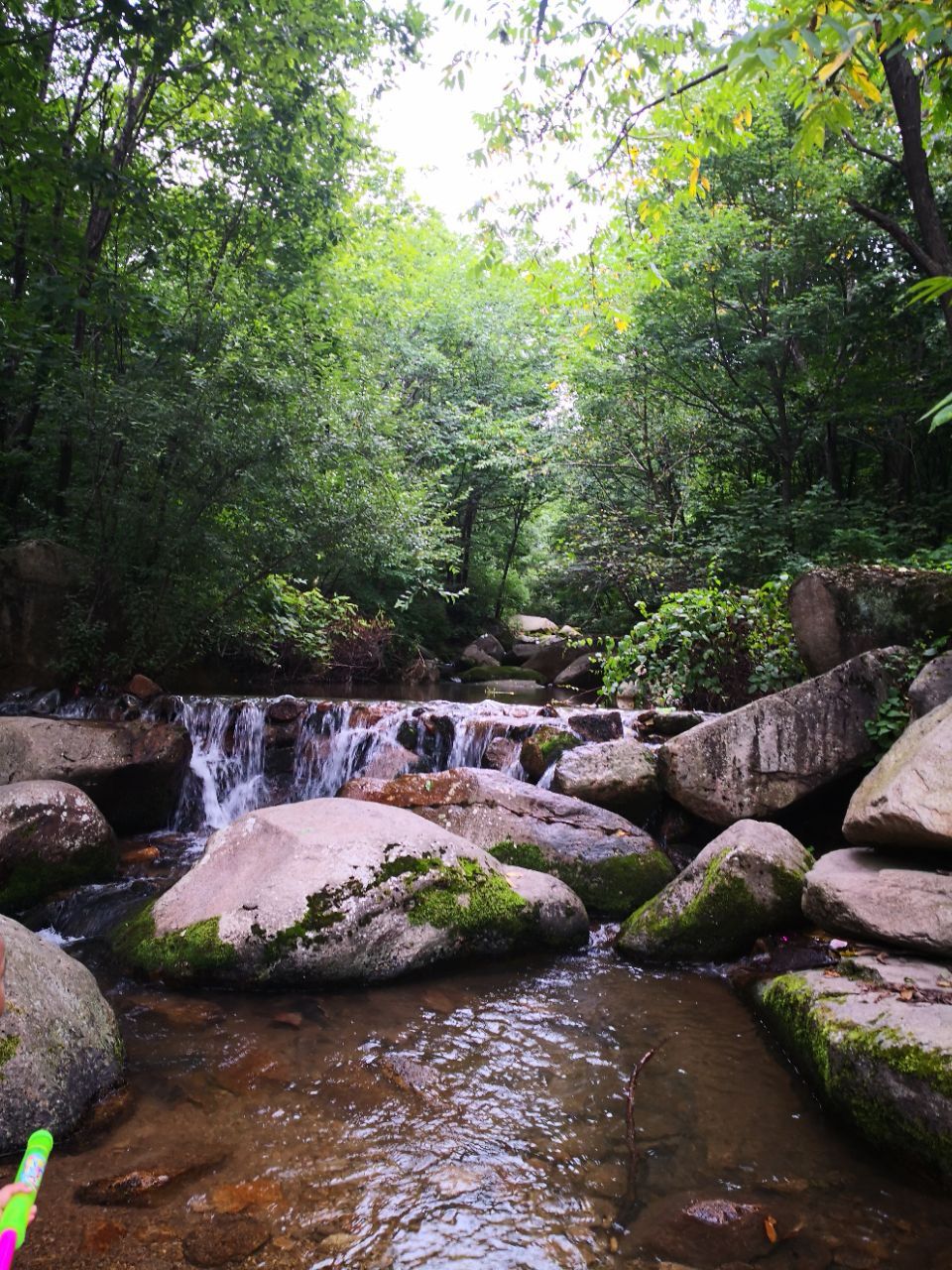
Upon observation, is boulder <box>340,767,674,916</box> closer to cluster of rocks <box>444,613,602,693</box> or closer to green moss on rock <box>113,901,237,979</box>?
green moss on rock <box>113,901,237,979</box>

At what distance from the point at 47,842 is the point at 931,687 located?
6.87 meters

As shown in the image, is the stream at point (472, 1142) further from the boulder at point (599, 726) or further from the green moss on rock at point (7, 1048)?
the boulder at point (599, 726)

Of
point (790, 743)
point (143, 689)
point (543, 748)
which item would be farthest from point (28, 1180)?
point (143, 689)

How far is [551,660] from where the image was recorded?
60.9 feet

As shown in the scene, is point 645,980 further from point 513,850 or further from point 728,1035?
point 513,850

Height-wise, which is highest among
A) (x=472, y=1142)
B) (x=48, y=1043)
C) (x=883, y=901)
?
(x=883, y=901)

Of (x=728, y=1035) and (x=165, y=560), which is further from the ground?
(x=165, y=560)

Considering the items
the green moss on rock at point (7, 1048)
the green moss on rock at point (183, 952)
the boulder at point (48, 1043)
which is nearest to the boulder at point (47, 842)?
the green moss on rock at point (183, 952)

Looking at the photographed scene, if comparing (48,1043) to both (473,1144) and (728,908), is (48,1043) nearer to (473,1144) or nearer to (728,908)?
(473,1144)

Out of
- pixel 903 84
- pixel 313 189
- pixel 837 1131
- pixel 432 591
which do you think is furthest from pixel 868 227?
pixel 432 591

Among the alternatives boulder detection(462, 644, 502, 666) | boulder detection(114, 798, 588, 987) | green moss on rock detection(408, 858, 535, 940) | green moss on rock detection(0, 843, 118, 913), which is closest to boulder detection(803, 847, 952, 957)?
boulder detection(114, 798, 588, 987)

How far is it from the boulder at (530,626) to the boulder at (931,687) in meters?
18.4

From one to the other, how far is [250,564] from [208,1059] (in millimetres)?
8139

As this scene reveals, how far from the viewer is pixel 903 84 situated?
24.2 ft
